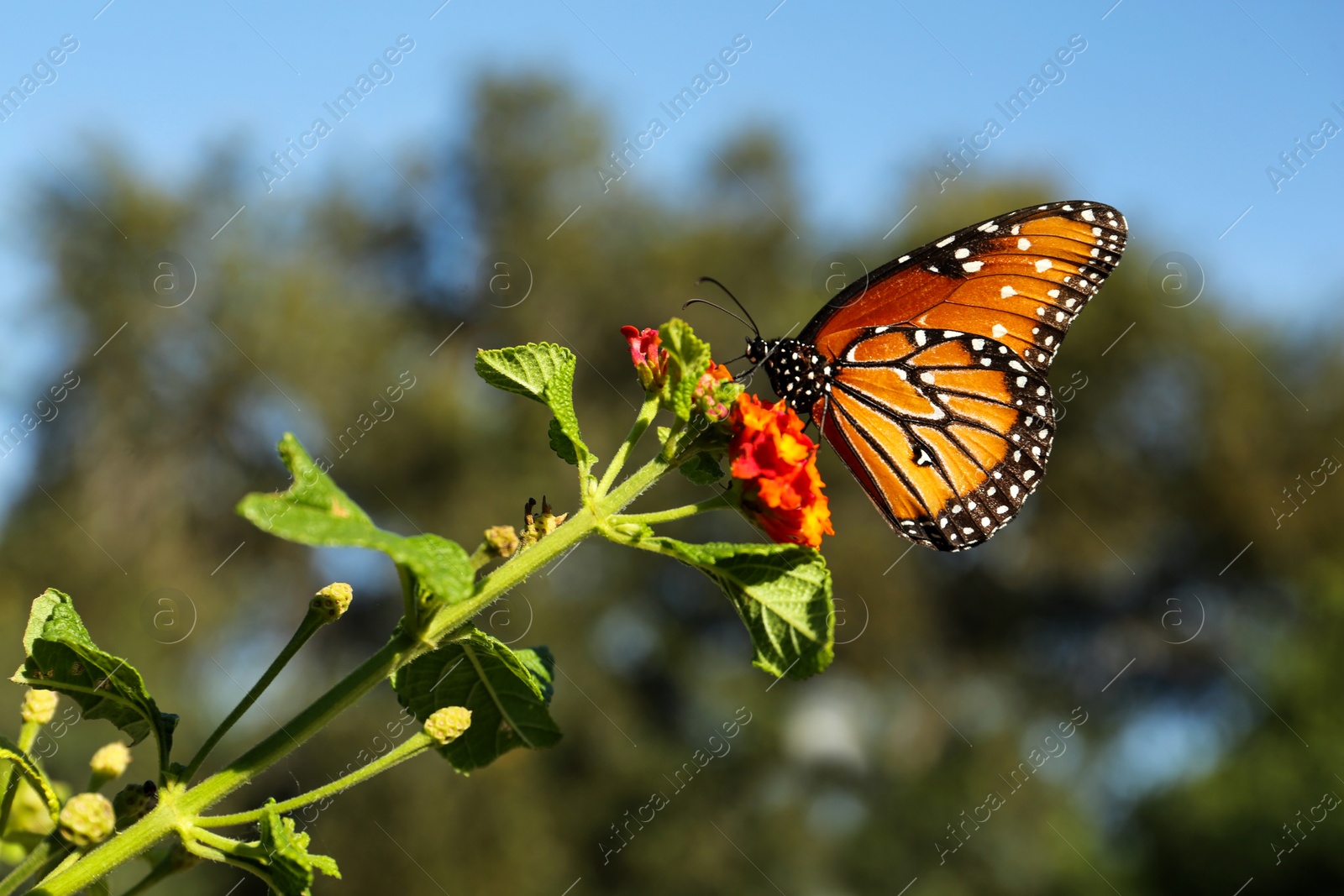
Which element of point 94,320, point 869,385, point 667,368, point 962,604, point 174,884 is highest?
point 94,320

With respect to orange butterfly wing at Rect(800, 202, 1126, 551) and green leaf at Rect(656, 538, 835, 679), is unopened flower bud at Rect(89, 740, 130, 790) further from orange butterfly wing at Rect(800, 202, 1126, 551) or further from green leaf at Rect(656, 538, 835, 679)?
orange butterfly wing at Rect(800, 202, 1126, 551)

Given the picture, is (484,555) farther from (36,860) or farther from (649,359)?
(36,860)

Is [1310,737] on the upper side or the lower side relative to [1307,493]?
upper

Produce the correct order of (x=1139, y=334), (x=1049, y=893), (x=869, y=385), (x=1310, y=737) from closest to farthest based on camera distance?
1. (x=869, y=385)
2. (x=1310, y=737)
3. (x=1049, y=893)
4. (x=1139, y=334)

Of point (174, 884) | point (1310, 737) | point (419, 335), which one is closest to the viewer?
point (1310, 737)

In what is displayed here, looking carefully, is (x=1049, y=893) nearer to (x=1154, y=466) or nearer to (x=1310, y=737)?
(x=1310, y=737)

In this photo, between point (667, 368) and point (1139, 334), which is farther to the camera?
point (1139, 334)

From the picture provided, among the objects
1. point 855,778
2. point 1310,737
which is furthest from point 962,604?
point 1310,737
